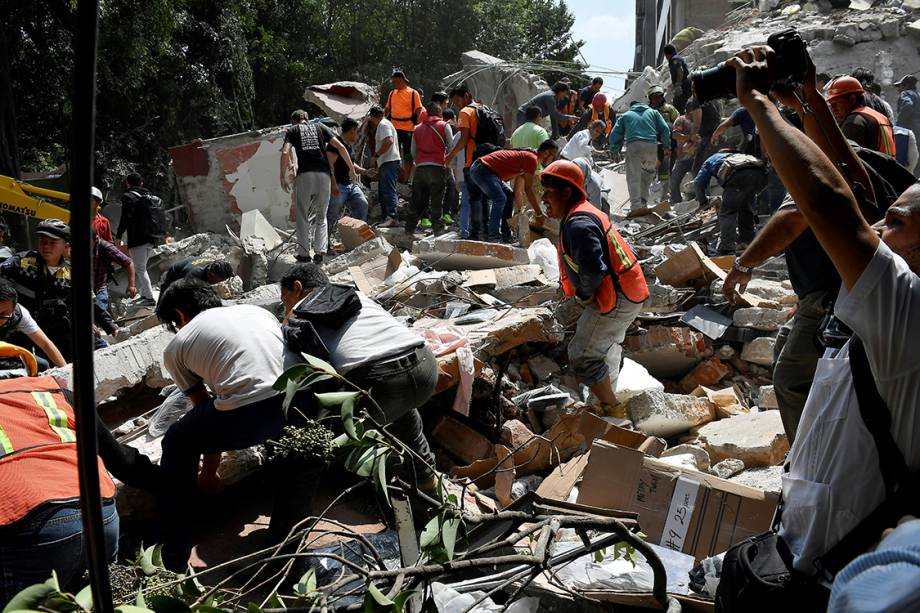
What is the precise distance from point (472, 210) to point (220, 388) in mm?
6244

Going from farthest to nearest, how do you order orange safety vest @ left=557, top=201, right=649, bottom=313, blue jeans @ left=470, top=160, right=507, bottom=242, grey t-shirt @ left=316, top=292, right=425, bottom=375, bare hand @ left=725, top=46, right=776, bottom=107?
blue jeans @ left=470, top=160, right=507, bottom=242
orange safety vest @ left=557, top=201, right=649, bottom=313
grey t-shirt @ left=316, top=292, right=425, bottom=375
bare hand @ left=725, top=46, right=776, bottom=107

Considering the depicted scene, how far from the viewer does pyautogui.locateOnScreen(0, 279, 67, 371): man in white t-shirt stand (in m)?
4.82

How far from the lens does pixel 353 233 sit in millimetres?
9195

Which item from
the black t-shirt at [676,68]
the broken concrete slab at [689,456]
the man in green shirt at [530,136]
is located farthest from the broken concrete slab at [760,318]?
the black t-shirt at [676,68]

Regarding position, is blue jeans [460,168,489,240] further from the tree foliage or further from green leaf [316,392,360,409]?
green leaf [316,392,360,409]

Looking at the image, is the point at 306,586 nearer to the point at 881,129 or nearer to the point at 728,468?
the point at 728,468

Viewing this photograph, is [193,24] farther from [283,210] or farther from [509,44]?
[509,44]

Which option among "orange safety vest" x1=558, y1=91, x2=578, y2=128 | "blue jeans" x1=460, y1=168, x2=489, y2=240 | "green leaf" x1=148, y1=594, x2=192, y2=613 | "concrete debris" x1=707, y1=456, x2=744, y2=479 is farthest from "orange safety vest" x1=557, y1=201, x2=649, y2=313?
"orange safety vest" x1=558, y1=91, x2=578, y2=128

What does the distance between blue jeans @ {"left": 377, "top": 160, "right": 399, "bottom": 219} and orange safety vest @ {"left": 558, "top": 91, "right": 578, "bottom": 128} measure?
4739mm

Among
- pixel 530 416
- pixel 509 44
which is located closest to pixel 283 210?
pixel 530 416

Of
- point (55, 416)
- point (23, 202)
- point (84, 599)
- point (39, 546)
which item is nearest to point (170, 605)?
point (84, 599)

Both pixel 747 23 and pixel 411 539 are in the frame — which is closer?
pixel 411 539

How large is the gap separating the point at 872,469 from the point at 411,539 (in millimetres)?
1312

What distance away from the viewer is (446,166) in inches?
399
